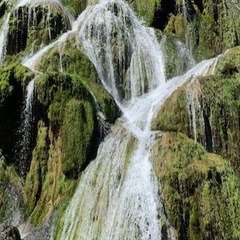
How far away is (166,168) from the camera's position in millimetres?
11859

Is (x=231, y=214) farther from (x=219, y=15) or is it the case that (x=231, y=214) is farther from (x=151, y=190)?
(x=219, y=15)

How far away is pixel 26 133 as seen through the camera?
15.3m

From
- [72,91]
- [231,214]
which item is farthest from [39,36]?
[231,214]

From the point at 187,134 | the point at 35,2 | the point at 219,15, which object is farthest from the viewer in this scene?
the point at 219,15

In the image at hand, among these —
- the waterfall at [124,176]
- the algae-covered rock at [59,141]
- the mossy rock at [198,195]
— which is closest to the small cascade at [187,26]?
the waterfall at [124,176]

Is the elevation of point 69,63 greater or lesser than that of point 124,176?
greater

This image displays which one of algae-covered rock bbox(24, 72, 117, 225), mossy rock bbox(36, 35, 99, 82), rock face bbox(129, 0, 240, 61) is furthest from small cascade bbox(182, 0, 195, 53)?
algae-covered rock bbox(24, 72, 117, 225)

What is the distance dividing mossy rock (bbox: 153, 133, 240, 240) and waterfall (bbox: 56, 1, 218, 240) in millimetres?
292

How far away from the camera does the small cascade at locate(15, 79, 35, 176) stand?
600 inches

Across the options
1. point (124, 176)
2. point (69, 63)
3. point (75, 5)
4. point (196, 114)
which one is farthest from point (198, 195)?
point (75, 5)

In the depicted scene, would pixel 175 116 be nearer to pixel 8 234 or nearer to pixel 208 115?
pixel 208 115

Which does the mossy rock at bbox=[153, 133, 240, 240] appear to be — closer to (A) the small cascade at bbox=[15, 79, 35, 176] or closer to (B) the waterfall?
(B) the waterfall

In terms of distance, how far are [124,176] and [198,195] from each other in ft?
6.95

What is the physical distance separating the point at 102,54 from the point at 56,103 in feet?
→ 20.7
